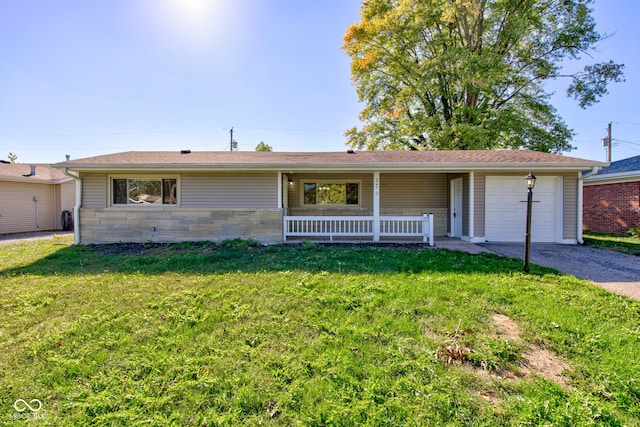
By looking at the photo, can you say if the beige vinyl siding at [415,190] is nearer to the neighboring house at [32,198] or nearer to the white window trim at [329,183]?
the white window trim at [329,183]

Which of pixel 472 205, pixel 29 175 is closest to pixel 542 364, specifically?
pixel 472 205

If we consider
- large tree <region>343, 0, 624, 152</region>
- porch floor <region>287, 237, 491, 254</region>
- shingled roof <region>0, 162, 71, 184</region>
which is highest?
large tree <region>343, 0, 624, 152</region>

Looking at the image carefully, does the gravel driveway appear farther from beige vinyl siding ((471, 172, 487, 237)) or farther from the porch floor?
beige vinyl siding ((471, 172, 487, 237))

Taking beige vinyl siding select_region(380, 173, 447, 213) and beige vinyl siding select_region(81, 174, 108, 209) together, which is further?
beige vinyl siding select_region(380, 173, 447, 213)

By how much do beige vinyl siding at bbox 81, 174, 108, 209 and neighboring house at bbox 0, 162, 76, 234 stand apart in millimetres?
4846

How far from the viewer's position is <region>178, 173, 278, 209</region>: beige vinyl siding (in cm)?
849

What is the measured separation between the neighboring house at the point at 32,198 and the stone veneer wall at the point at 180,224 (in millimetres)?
5739

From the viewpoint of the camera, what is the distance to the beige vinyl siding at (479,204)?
8.34 m

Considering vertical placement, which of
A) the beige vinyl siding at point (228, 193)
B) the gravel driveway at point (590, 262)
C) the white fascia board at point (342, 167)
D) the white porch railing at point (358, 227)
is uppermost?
the white fascia board at point (342, 167)

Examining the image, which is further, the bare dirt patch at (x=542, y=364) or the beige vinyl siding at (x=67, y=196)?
Answer: the beige vinyl siding at (x=67, y=196)

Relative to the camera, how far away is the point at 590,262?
5.93m

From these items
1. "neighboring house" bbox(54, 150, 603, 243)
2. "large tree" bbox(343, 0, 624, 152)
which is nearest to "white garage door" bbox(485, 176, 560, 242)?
"neighboring house" bbox(54, 150, 603, 243)

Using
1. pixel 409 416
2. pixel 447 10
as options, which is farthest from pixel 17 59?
pixel 447 10

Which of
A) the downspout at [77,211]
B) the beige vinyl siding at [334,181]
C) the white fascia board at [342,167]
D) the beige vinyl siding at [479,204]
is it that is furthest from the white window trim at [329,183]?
the downspout at [77,211]
